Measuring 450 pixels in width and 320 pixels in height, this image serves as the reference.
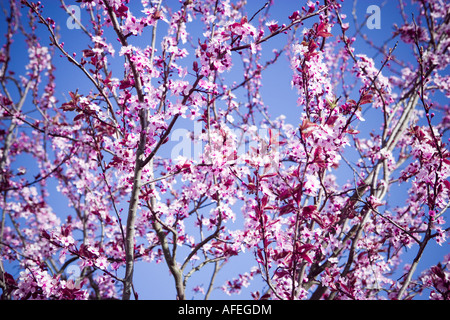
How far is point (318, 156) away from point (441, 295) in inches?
82.1

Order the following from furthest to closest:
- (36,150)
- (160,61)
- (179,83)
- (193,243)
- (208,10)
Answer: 1. (36,150)
2. (193,243)
3. (208,10)
4. (160,61)
5. (179,83)

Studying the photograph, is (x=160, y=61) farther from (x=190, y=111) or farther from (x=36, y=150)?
(x=36, y=150)

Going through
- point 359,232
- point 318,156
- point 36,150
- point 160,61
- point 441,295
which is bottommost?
point 441,295

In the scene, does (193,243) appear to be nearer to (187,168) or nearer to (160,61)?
(187,168)

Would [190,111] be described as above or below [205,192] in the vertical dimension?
above

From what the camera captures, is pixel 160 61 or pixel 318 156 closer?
pixel 318 156

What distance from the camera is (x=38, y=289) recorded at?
250 centimetres

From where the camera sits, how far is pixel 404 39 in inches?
175

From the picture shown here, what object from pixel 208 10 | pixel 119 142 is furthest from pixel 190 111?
pixel 208 10

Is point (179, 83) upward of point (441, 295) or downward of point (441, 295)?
upward

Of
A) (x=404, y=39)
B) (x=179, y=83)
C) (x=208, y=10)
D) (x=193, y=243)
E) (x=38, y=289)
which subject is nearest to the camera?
(x=179, y=83)

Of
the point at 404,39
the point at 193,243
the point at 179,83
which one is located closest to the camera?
the point at 179,83

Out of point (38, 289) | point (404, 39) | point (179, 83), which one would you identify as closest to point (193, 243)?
point (38, 289)

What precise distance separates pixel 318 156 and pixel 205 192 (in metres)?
1.63
